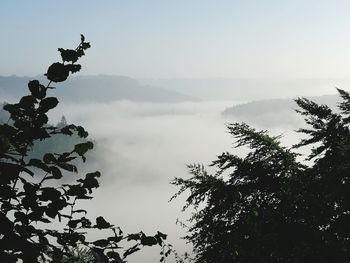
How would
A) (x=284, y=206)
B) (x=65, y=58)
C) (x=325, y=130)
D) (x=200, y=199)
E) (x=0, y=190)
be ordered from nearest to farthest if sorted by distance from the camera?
(x=0, y=190), (x=65, y=58), (x=284, y=206), (x=325, y=130), (x=200, y=199)

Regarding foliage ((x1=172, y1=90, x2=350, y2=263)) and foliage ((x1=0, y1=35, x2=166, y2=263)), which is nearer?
foliage ((x1=0, y1=35, x2=166, y2=263))

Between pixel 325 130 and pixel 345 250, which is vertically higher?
pixel 325 130

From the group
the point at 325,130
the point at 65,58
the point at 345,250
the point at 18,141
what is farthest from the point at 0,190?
the point at 325,130

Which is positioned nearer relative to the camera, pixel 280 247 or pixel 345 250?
pixel 345 250

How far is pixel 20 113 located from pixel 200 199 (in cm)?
1059

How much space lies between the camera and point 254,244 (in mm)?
9297

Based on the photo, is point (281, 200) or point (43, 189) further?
point (281, 200)

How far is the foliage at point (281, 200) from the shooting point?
28.0 feet

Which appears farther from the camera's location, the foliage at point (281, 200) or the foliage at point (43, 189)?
the foliage at point (281, 200)

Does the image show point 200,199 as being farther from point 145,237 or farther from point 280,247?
point 145,237

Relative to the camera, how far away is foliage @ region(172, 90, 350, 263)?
8.52 metres

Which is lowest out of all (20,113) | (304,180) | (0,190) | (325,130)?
(0,190)

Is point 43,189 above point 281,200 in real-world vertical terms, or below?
below

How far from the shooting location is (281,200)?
1027cm
